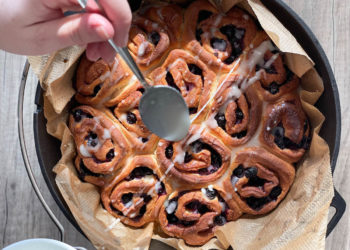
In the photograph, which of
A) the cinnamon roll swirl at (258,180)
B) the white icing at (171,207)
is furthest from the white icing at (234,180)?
the white icing at (171,207)

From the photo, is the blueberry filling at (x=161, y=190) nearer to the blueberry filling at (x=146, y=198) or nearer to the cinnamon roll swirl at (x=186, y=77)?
the blueberry filling at (x=146, y=198)

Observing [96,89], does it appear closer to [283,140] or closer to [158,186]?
[158,186]

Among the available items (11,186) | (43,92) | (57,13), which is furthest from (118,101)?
(11,186)

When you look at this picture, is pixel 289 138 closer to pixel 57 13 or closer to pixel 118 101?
pixel 118 101

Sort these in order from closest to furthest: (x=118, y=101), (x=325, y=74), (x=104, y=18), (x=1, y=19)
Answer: (x=104, y=18)
(x=1, y=19)
(x=325, y=74)
(x=118, y=101)

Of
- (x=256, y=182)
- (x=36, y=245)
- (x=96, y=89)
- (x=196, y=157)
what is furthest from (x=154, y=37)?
(x=36, y=245)

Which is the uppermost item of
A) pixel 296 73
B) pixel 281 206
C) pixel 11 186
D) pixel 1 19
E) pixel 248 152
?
pixel 1 19

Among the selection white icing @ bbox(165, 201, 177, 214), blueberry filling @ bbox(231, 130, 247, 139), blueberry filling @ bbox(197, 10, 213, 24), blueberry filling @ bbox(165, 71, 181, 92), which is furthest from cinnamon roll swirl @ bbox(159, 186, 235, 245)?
blueberry filling @ bbox(197, 10, 213, 24)
